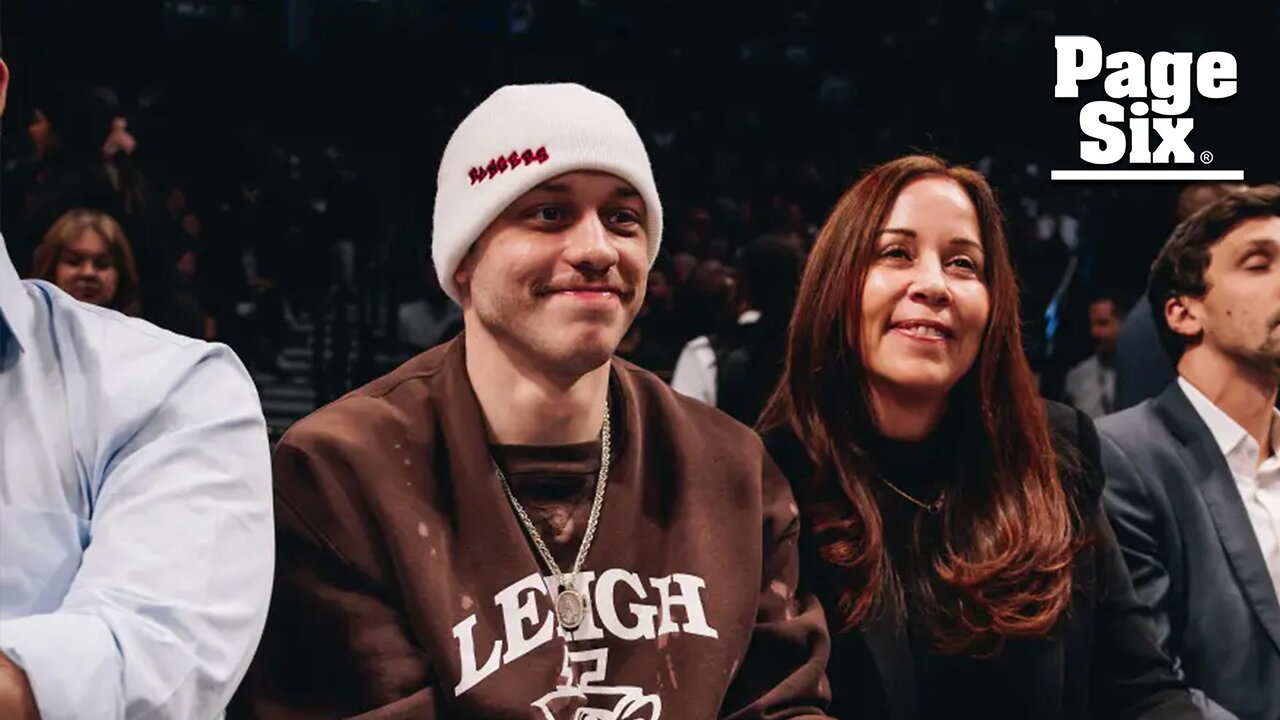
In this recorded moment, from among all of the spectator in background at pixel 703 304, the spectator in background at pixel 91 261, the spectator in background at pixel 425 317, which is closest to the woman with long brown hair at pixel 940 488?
the spectator in background at pixel 91 261

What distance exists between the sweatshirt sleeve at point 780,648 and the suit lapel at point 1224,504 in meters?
0.96

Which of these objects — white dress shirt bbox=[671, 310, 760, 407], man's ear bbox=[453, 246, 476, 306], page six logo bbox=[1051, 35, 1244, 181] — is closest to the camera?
man's ear bbox=[453, 246, 476, 306]

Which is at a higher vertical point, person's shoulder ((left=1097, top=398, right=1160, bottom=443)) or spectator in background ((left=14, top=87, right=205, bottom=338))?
spectator in background ((left=14, top=87, right=205, bottom=338))

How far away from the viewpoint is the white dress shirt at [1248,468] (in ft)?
9.00

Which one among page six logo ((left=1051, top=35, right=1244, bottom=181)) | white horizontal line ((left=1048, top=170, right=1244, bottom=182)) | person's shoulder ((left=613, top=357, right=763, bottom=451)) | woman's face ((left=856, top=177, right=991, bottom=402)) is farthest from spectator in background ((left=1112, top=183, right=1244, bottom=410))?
person's shoulder ((left=613, top=357, right=763, bottom=451))

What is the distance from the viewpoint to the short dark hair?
2850 millimetres

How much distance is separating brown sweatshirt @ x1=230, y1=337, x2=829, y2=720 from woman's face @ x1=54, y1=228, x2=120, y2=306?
2067 mm

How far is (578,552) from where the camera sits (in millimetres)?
1927

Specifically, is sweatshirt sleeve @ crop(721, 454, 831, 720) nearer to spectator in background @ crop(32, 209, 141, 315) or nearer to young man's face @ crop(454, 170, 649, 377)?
young man's face @ crop(454, 170, 649, 377)

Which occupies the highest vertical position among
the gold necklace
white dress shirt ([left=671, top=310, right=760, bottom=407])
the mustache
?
the mustache

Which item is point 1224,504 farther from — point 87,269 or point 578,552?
point 87,269

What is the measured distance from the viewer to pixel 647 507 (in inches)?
78.3

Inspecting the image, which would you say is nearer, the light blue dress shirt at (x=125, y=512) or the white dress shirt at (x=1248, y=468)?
the light blue dress shirt at (x=125, y=512)

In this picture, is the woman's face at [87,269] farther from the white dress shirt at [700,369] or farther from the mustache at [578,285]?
the mustache at [578,285]
